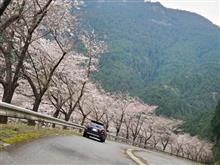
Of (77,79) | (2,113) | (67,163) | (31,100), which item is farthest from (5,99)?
(31,100)

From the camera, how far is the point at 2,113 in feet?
46.2

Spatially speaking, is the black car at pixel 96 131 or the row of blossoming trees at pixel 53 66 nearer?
the row of blossoming trees at pixel 53 66

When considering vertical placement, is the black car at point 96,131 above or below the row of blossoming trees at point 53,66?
below

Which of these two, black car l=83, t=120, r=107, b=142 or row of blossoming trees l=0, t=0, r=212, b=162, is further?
black car l=83, t=120, r=107, b=142

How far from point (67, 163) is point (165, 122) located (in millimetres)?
109931

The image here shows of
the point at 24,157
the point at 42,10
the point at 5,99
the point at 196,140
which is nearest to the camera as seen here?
the point at 24,157

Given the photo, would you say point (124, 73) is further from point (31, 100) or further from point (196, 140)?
point (31, 100)

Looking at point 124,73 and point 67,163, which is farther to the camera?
point 124,73

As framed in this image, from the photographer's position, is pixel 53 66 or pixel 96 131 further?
pixel 53 66

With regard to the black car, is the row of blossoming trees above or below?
above

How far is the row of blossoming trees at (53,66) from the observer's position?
24.3 metres

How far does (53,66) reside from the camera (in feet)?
128

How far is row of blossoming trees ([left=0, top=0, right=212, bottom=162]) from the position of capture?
24297 millimetres

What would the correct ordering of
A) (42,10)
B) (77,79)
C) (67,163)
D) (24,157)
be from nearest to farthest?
1. (24,157)
2. (67,163)
3. (42,10)
4. (77,79)
